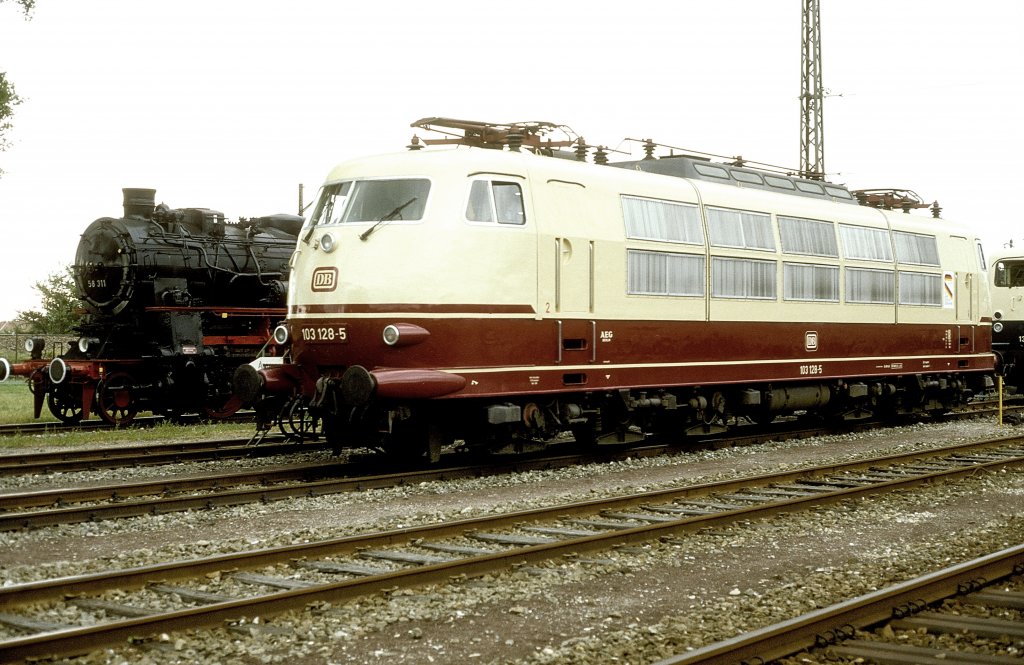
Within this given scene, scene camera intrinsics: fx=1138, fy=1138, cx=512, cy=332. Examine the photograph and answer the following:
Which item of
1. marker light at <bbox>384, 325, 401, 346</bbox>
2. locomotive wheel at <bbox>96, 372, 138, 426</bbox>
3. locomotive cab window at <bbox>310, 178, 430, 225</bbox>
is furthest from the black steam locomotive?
marker light at <bbox>384, 325, 401, 346</bbox>

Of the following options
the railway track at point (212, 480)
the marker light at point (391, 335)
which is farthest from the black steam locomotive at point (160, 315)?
the marker light at point (391, 335)

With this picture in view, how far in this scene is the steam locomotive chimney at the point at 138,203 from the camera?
20.8m

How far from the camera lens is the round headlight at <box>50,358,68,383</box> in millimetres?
19016

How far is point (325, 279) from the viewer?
41.3ft

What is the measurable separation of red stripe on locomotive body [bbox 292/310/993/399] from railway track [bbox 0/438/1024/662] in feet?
8.06

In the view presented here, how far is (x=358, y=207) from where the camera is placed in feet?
41.2

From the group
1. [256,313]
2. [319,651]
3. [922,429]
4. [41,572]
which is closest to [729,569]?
[319,651]

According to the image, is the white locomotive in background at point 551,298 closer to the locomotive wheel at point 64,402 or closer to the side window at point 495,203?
the side window at point 495,203

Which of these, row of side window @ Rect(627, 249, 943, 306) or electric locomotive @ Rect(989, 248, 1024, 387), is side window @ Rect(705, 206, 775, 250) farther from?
electric locomotive @ Rect(989, 248, 1024, 387)

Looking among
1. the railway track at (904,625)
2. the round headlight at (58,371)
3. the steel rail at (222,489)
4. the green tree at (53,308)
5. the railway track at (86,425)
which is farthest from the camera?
the green tree at (53,308)

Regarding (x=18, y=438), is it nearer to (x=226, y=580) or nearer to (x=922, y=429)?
(x=226, y=580)

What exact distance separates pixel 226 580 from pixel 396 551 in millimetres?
1399

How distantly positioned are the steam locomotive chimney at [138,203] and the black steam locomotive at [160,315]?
2 centimetres

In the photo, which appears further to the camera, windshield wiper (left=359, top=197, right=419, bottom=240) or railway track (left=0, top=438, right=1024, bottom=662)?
windshield wiper (left=359, top=197, right=419, bottom=240)
